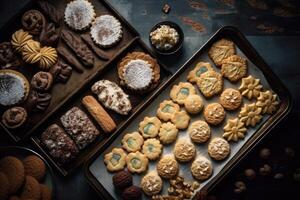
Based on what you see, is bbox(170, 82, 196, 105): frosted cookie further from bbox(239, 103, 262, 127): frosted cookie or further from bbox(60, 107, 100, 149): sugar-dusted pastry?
bbox(60, 107, 100, 149): sugar-dusted pastry

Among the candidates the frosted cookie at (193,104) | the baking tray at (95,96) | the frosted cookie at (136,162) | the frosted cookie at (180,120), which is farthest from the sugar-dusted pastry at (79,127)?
the frosted cookie at (193,104)

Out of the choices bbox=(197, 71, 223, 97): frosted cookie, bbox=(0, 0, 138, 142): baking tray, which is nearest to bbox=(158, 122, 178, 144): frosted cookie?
bbox=(197, 71, 223, 97): frosted cookie

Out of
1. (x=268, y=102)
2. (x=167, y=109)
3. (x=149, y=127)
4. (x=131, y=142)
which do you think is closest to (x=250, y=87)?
(x=268, y=102)

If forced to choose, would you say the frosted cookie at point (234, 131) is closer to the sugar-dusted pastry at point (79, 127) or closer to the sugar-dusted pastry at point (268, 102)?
the sugar-dusted pastry at point (268, 102)

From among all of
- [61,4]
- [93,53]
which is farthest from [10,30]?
[93,53]

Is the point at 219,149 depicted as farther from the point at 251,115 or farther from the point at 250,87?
→ the point at 250,87

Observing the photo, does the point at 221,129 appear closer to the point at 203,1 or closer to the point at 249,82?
the point at 249,82
